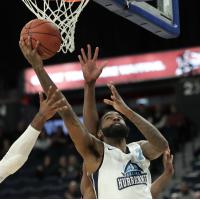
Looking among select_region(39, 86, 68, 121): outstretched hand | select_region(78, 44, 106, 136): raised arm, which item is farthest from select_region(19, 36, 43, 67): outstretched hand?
select_region(78, 44, 106, 136): raised arm

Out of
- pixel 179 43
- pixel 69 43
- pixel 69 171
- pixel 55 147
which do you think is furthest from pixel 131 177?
pixel 179 43

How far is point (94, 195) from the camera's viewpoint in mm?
3949

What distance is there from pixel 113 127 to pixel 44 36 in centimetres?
81

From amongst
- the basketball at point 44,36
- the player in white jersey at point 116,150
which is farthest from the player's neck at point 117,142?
the basketball at point 44,36

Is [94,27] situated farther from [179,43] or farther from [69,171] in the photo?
[69,171]

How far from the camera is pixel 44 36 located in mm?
3730

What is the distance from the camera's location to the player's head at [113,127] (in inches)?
154

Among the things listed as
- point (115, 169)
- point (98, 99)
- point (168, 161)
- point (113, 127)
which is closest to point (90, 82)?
point (113, 127)

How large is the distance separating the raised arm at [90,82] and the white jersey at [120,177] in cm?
32

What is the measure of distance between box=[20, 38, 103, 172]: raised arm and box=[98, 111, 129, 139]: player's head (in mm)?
119

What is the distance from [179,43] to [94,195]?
1163 cm

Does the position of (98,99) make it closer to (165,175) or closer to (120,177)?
(165,175)

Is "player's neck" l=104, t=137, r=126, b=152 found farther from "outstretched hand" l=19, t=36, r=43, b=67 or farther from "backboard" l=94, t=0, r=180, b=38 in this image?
"backboard" l=94, t=0, r=180, b=38

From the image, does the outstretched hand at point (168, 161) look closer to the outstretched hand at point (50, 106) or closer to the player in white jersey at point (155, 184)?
the player in white jersey at point (155, 184)
